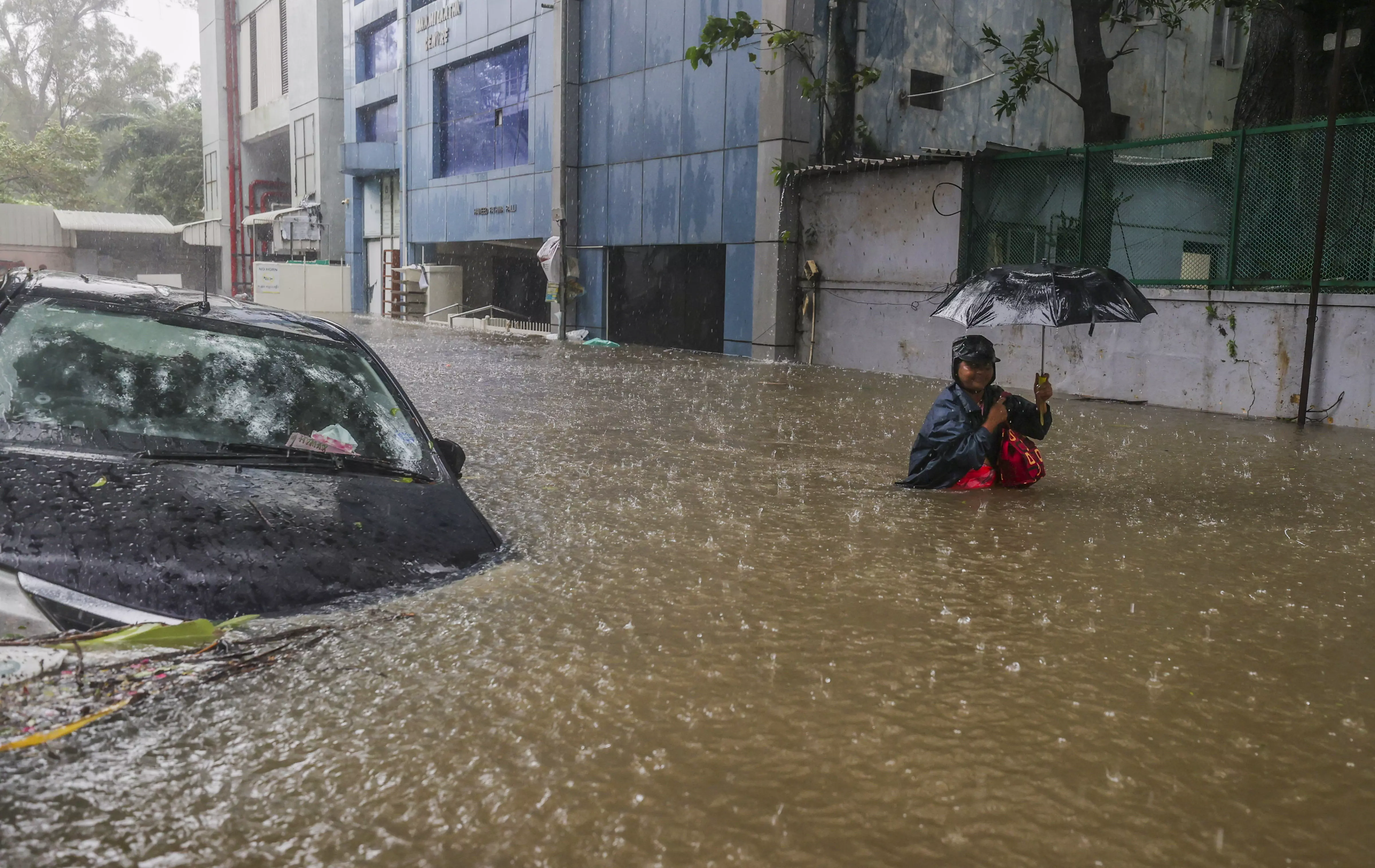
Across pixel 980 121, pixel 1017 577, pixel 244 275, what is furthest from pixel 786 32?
pixel 244 275

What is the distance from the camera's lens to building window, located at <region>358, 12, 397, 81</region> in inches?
1384

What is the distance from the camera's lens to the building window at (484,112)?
28.2 meters

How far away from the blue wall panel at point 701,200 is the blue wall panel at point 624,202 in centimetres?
158

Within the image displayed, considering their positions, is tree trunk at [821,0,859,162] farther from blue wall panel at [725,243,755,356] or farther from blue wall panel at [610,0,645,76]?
blue wall panel at [610,0,645,76]

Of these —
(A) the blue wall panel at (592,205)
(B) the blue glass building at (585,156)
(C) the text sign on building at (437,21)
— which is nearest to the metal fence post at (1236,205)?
(B) the blue glass building at (585,156)

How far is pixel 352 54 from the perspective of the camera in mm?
37125

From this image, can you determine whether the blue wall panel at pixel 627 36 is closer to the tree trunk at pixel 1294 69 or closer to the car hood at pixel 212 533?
the tree trunk at pixel 1294 69

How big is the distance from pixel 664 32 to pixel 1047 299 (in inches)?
695

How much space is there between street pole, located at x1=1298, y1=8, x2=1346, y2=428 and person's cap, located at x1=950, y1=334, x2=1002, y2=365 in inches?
267

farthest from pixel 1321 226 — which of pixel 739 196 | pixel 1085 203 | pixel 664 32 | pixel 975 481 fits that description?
pixel 664 32

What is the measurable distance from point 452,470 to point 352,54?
3637 centimetres

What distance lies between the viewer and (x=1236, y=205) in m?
12.7

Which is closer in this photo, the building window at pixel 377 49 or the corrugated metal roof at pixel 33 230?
the building window at pixel 377 49

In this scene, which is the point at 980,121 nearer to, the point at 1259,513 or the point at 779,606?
the point at 1259,513
